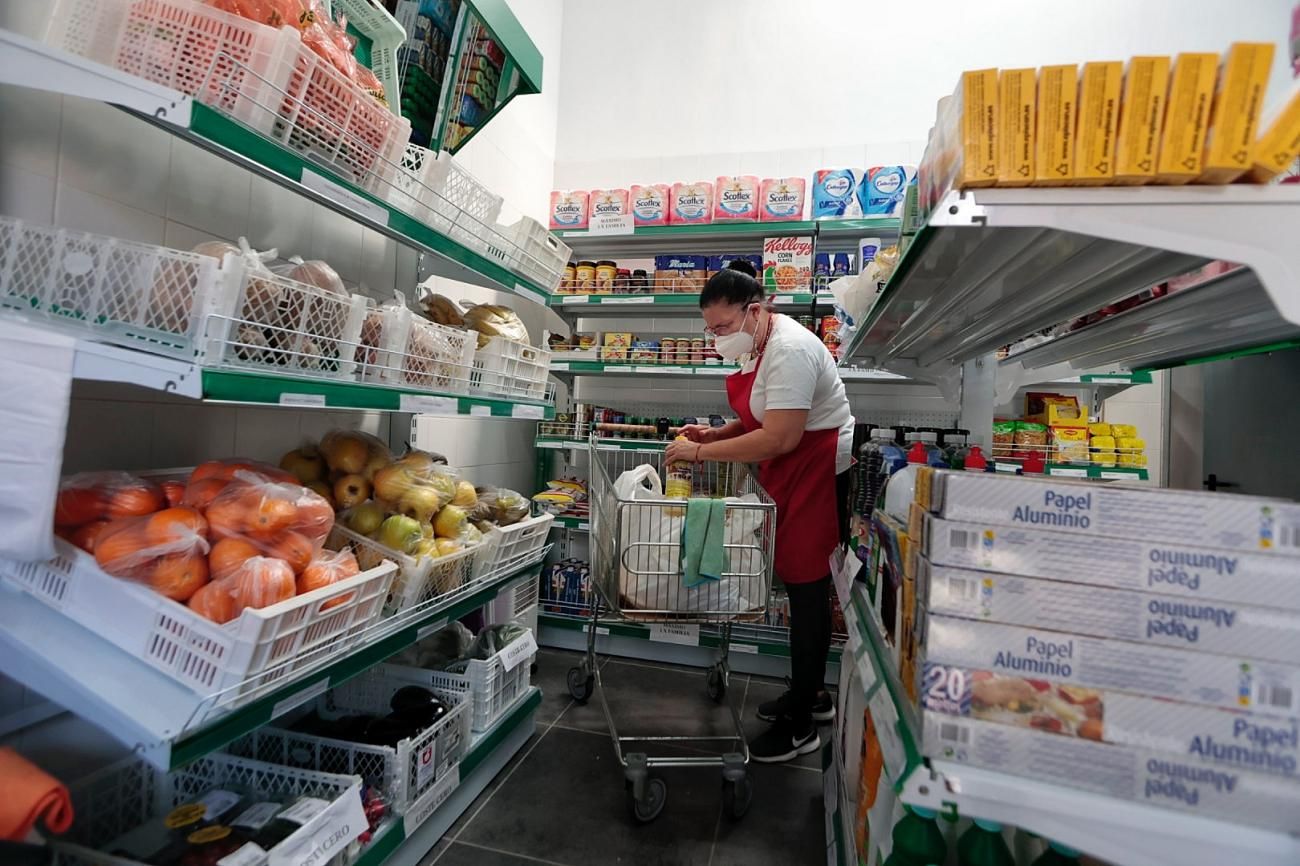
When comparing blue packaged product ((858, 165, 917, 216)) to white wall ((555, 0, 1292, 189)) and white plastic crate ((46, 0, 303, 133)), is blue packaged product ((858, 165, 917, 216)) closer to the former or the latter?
white wall ((555, 0, 1292, 189))

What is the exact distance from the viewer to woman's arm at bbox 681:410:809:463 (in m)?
2.20

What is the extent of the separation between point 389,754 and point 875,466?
1.57 metres

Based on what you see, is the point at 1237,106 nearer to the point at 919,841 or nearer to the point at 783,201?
the point at 919,841

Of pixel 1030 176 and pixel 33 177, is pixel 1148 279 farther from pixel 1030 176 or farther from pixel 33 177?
pixel 33 177

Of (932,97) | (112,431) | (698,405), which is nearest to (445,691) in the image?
(112,431)

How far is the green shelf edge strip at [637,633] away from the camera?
3.18 m

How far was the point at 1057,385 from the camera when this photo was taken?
11.3 ft

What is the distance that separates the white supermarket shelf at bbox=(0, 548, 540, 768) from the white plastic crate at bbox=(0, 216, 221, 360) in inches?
20.8

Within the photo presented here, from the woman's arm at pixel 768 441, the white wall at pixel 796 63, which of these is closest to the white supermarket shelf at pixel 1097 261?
the woman's arm at pixel 768 441

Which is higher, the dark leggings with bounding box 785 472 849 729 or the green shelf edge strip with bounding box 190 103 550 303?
the green shelf edge strip with bounding box 190 103 550 303

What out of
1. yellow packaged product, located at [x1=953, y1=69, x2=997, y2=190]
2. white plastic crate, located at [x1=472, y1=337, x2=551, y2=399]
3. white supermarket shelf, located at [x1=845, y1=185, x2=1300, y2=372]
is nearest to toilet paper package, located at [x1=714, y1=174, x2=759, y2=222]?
white plastic crate, located at [x1=472, y1=337, x2=551, y2=399]

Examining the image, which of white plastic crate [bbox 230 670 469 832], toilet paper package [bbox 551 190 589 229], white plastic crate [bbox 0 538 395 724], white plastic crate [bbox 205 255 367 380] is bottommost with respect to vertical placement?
white plastic crate [bbox 230 670 469 832]

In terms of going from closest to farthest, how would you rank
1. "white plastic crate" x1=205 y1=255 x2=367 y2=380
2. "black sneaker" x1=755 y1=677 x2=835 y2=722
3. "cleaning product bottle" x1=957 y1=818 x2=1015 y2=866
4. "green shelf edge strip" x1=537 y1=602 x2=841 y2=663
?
"cleaning product bottle" x1=957 y1=818 x2=1015 y2=866, "white plastic crate" x1=205 y1=255 x2=367 y2=380, "black sneaker" x1=755 y1=677 x2=835 y2=722, "green shelf edge strip" x1=537 y1=602 x2=841 y2=663

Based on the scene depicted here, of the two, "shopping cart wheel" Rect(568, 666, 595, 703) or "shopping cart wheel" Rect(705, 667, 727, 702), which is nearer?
"shopping cart wheel" Rect(568, 666, 595, 703)
